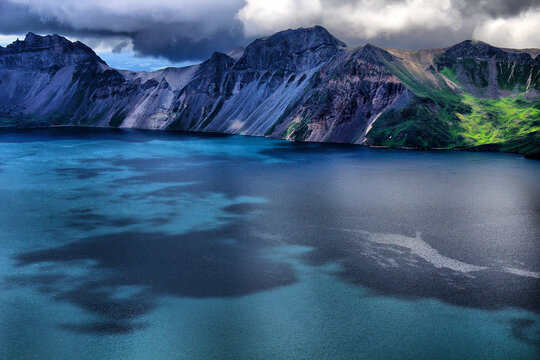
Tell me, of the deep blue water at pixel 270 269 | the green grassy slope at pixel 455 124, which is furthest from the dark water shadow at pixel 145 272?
the green grassy slope at pixel 455 124

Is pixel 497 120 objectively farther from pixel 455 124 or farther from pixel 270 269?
pixel 270 269

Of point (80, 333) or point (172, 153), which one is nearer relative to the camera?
point (80, 333)

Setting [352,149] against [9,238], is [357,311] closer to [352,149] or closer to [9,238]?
[9,238]

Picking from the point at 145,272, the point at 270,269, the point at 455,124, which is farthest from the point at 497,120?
the point at 145,272

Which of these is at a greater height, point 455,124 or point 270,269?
point 455,124

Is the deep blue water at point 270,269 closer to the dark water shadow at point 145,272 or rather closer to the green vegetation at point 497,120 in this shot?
the dark water shadow at point 145,272

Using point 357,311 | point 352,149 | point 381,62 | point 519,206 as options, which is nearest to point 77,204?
point 357,311

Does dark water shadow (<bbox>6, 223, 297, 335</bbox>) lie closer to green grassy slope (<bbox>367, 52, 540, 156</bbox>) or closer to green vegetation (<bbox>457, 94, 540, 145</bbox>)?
green grassy slope (<bbox>367, 52, 540, 156</bbox>)

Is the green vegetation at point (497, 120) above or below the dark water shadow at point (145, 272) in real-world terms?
above
